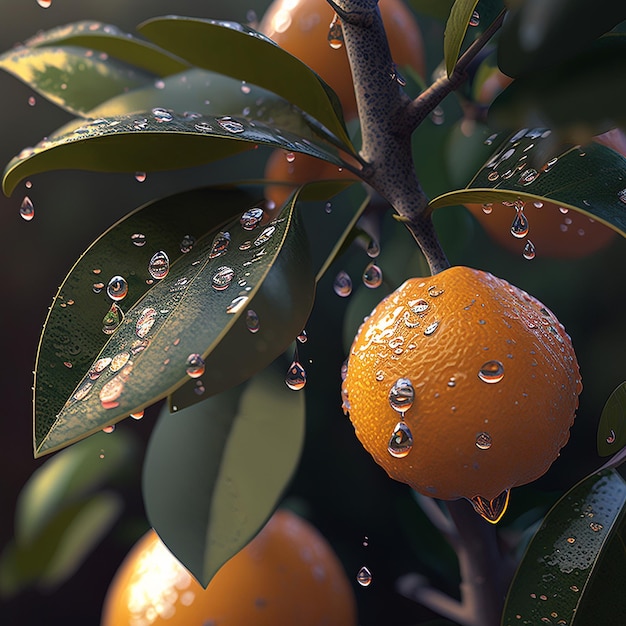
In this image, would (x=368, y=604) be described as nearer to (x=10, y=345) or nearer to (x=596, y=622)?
(x=596, y=622)

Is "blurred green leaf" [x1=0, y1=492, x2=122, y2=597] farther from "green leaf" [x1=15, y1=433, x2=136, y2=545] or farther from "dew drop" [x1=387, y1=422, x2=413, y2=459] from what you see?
"dew drop" [x1=387, y1=422, x2=413, y2=459]

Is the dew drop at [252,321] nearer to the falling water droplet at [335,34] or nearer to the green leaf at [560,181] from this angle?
the green leaf at [560,181]

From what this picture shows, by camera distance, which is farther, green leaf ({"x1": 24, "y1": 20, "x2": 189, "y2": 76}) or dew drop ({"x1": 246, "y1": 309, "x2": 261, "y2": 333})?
green leaf ({"x1": 24, "y1": 20, "x2": 189, "y2": 76})

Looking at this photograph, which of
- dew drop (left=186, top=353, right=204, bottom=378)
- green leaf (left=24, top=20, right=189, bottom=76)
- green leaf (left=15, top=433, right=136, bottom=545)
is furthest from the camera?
green leaf (left=15, top=433, right=136, bottom=545)

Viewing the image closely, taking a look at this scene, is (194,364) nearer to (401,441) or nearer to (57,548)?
(401,441)

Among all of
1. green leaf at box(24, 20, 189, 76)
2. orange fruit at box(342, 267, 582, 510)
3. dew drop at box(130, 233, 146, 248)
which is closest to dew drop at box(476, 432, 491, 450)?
orange fruit at box(342, 267, 582, 510)

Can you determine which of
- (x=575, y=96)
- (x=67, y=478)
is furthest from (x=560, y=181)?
(x=67, y=478)

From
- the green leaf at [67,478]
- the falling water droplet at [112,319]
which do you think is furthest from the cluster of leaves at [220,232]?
the green leaf at [67,478]
